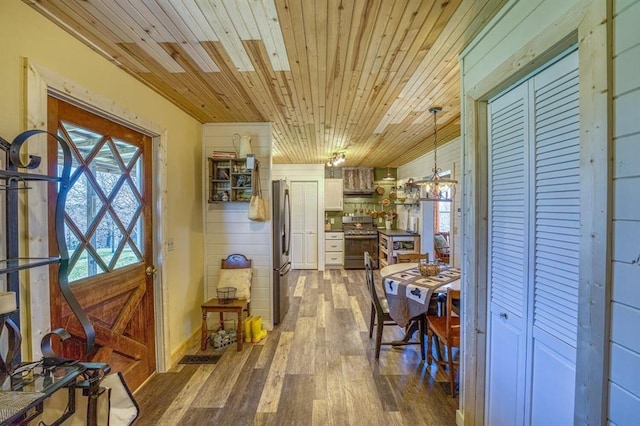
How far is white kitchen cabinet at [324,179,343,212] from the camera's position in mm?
6980

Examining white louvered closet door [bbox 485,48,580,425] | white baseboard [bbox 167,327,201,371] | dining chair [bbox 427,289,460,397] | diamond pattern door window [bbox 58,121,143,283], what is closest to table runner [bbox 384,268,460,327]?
dining chair [bbox 427,289,460,397]

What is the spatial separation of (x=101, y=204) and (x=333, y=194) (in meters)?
5.36

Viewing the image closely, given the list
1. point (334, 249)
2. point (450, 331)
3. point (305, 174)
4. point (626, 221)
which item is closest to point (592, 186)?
point (626, 221)

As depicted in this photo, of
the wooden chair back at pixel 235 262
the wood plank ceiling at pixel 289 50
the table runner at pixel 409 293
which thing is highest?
the wood plank ceiling at pixel 289 50

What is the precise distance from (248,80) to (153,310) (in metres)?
2.16

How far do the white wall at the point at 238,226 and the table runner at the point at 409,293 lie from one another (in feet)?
4.94

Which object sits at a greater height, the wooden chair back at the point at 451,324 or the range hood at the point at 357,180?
the range hood at the point at 357,180

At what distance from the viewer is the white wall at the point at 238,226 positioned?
11.2ft

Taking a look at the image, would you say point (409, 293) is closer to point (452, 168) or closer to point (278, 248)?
point (278, 248)

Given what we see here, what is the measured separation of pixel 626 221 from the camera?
865 mm

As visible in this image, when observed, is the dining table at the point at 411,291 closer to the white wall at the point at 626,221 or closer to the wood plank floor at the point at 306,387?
the wood plank floor at the point at 306,387

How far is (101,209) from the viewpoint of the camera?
199 centimetres

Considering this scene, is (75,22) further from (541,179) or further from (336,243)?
(336,243)

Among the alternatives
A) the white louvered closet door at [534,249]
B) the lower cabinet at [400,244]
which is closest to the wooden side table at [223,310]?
the white louvered closet door at [534,249]
